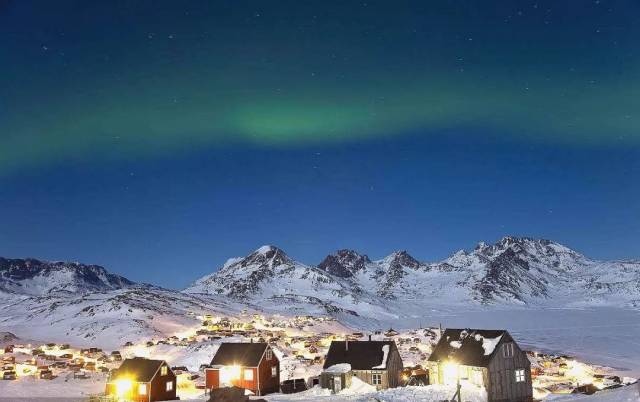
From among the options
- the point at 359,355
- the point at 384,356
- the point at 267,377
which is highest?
the point at 359,355

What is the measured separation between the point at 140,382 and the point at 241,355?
38.7 feet

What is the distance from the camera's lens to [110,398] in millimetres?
51906

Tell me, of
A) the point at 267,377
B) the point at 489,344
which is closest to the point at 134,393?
the point at 267,377

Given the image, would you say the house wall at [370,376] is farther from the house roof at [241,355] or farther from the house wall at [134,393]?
the house wall at [134,393]

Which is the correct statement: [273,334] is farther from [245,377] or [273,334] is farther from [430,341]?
[245,377]

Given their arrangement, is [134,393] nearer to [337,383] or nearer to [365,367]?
[337,383]

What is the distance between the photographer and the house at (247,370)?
211 ft

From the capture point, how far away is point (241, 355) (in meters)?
66.4

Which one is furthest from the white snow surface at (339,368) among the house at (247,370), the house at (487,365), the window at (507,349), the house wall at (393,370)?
the window at (507,349)

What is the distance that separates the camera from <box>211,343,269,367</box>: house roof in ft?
214

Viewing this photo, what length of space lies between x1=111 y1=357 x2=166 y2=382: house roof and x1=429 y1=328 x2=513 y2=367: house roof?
29383 millimetres

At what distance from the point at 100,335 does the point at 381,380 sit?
105645 millimetres

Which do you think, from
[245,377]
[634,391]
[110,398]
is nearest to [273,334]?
[245,377]

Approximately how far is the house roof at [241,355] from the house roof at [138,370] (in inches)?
292
